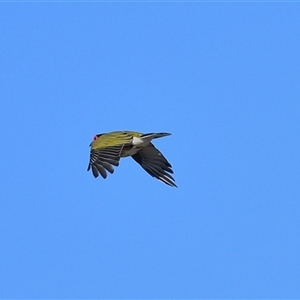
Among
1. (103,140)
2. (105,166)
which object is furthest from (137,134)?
(105,166)

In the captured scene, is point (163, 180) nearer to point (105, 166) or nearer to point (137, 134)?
point (137, 134)

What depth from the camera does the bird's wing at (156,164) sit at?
39.2 m

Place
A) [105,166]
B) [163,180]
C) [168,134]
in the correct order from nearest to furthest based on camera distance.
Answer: [105,166] → [168,134] → [163,180]

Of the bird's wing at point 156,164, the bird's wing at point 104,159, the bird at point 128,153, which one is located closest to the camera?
the bird's wing at point 104,159

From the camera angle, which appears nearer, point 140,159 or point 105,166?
point 105,166

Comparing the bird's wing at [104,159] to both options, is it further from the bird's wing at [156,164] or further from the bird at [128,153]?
the bird's wing at [156,164]

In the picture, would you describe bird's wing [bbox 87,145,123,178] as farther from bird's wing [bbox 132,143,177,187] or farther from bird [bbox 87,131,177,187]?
bird's wing [bbox 132,143,177,187]

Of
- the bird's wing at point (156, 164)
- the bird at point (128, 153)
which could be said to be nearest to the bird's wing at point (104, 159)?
the bird at point (128, 153)

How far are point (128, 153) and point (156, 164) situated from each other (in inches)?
93.0

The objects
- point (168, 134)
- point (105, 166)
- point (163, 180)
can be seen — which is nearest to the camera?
point (105, 166)

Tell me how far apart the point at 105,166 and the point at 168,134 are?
153 inches

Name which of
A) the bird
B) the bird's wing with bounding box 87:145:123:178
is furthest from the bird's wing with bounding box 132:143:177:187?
the bird's wing with bounding box 87:145:123:178

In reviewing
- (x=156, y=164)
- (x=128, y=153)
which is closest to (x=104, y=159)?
(x=128, y=153)

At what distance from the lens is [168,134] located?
35.8 meters
